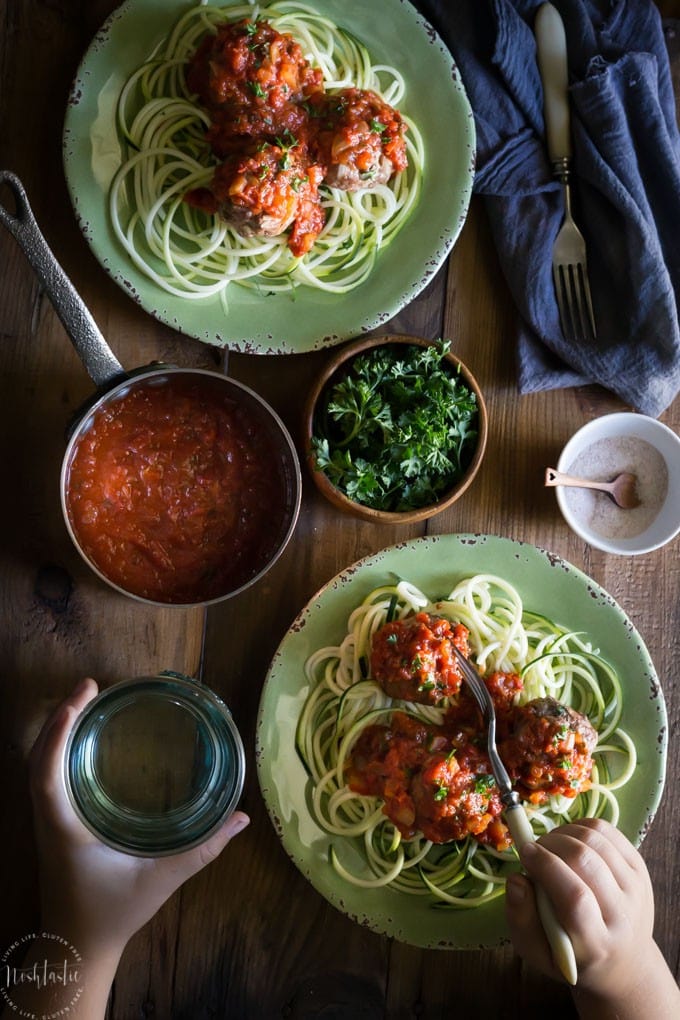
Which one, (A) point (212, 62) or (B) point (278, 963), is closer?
(A) point (212, 62)

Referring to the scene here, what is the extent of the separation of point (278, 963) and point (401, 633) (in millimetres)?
1099

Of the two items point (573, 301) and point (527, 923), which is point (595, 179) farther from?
point (527, 923)

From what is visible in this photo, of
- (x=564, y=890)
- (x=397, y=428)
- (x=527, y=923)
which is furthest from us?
(x=397, y=428)

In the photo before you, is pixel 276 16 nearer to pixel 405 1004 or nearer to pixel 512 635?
pixel 512 635

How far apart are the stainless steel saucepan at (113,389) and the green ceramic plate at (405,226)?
0.24 metres

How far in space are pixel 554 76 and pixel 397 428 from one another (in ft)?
4.06

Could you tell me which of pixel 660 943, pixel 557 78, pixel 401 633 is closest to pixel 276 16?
pixel 557 78

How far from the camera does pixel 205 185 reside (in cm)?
290

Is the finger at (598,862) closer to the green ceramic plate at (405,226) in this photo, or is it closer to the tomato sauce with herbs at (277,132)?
the green ceramic plate at (405,226)

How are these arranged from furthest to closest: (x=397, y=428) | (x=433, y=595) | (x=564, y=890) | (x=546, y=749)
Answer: (x=433, y=595)
(x=397, y=428)
(x=546, y=749)
(x=564, y=890)

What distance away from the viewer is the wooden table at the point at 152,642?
2.97 m

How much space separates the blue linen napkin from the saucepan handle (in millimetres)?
1287

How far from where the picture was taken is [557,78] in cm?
308

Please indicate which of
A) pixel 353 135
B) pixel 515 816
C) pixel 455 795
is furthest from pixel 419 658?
pixel 353 135
